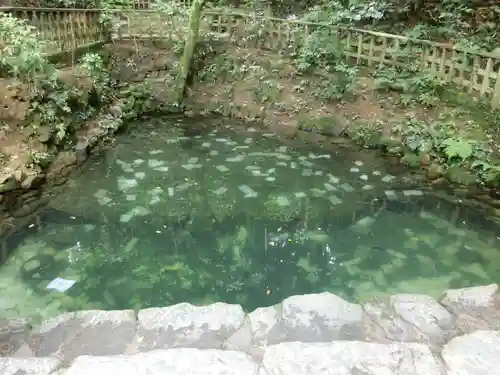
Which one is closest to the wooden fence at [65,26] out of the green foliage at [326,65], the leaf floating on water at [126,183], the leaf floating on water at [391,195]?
the leaf floating on water at [126,183]

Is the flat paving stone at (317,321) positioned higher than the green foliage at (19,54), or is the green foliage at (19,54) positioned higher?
the green foliage at (19,54)

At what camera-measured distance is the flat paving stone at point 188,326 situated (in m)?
2.92

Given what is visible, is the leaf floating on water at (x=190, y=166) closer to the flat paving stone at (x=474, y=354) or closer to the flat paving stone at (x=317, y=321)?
the flat paving stone at (x=317, y=321)

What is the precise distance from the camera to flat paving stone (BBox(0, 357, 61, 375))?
2543 mm

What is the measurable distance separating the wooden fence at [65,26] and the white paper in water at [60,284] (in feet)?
19.5

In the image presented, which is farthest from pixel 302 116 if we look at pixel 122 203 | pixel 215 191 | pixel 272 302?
pixel 272 302

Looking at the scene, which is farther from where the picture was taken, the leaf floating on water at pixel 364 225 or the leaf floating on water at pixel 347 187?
the leaf floating on water at pixel 347 187

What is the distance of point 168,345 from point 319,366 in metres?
1.06

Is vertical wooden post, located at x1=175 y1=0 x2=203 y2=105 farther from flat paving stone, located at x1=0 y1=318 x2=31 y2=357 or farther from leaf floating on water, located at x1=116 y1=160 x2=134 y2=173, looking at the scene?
flat paving stone, located at x1=0 y1=318 x2=31 y2=357

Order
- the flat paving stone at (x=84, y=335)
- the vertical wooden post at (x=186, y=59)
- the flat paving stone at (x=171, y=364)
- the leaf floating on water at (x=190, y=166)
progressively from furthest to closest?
the vertical wooden post at (x=186, y=59) < the leaf floating on water at (x=190, y=166) < the flat paving stone at (x=84, y=335) < the flat paving stone at (x=171, y=364)

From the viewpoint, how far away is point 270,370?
256 cm

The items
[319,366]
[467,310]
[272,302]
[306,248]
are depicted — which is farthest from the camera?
[306,248]

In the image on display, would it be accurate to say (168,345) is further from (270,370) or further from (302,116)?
(302,116)

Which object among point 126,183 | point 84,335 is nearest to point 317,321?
point 84,335
